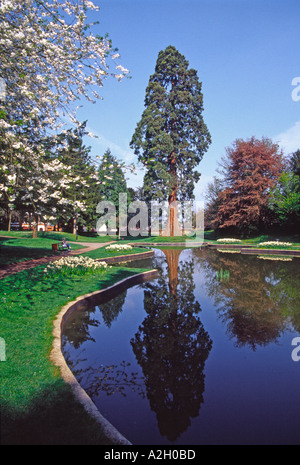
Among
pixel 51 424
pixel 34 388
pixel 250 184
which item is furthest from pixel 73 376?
pixel 250 184

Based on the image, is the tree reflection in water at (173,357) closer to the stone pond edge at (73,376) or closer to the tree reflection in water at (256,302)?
the stone pond edge at (73,376)

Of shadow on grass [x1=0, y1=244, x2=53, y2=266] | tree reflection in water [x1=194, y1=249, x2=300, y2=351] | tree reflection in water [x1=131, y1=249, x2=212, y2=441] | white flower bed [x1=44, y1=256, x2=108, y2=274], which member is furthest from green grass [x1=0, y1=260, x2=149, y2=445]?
shadow on grass [x1=0, y1=244, x2=53, y2=266]

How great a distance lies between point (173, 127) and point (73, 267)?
94.0ft

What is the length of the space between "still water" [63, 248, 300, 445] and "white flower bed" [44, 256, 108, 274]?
Result: 10.0ft

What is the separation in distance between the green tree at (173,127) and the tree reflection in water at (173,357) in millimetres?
26285

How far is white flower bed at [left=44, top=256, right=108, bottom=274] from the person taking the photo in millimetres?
11859

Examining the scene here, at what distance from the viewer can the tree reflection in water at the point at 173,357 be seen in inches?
149

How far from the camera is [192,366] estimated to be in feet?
16.5

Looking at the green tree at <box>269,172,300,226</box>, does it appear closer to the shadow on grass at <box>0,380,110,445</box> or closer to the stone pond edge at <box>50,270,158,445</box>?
the stone pond edge at <box>50,270,158,445</box>

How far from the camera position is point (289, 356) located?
17.8 feet

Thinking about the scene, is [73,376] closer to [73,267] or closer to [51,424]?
[51,424]

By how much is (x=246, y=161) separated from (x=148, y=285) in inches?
1127
